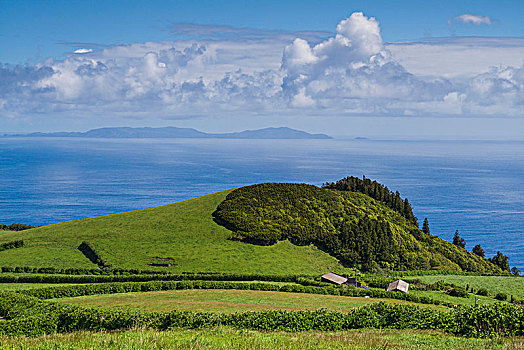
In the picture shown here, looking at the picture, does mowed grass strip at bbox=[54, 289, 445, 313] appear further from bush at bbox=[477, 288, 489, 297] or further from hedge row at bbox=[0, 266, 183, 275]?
bush at bbox=[477, 288, 489, 297]

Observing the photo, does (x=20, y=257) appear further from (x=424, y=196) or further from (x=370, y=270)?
(x=424, y=196)

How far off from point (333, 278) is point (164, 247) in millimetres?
19582

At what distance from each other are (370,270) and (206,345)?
41.3 m

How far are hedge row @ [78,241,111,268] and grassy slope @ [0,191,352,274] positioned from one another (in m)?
0.60

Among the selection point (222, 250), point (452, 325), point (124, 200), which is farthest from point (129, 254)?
point (124, 200)

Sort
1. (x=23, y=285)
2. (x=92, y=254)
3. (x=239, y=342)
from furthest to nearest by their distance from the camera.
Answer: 1. (x=92, y=254)
2. (x=23, y=285)
3. (x=239, y=342)

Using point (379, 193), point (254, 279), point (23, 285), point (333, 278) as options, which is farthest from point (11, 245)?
point (379, 193)

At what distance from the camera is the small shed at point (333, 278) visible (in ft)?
147

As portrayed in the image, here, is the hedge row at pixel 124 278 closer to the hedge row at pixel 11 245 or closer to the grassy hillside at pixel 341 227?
the hedge row at pixel 11 245

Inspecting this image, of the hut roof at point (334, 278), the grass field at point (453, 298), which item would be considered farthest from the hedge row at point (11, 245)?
the grass field at point (453, 298)

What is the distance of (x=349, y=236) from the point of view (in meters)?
57.1

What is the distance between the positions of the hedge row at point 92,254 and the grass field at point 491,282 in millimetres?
32497

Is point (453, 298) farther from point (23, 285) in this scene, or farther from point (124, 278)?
point (23, 285)

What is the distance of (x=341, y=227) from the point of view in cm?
5959
